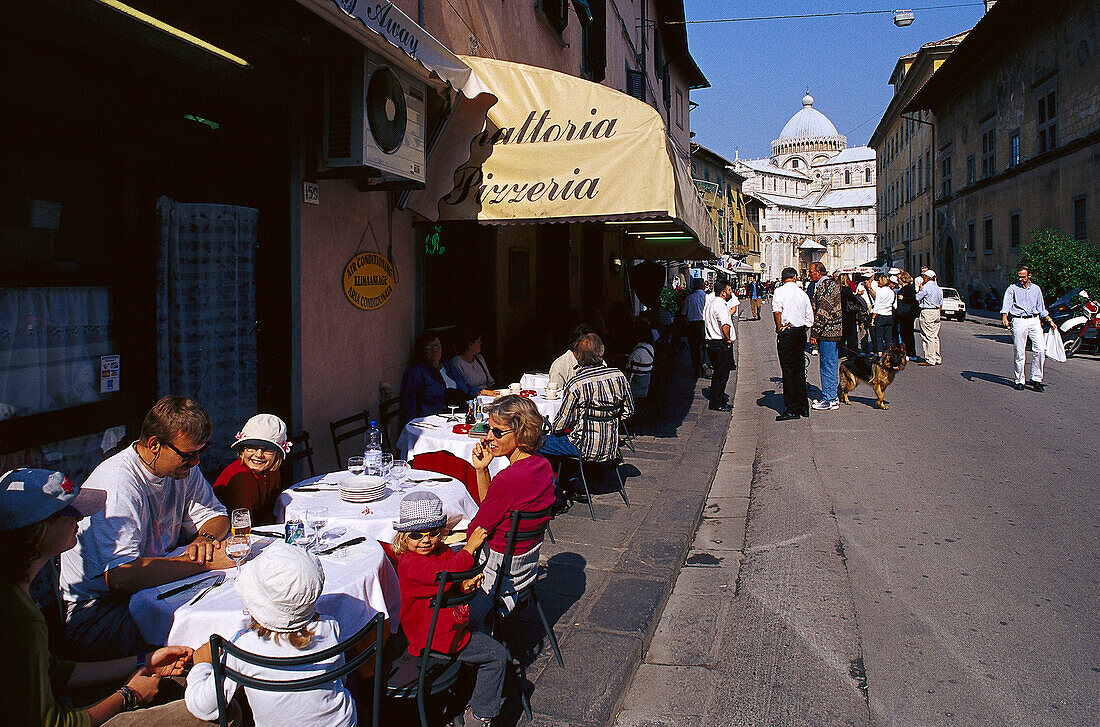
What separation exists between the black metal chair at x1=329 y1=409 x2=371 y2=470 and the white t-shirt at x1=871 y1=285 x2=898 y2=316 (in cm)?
1097

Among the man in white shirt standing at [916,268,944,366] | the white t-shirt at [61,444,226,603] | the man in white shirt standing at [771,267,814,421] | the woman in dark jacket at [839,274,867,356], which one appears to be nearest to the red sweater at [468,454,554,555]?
the white t-shirt at [61,444,226,603]

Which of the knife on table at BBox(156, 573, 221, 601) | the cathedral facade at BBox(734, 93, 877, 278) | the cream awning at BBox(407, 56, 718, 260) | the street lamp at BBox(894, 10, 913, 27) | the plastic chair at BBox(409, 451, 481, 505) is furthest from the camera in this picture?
the cathedral facade at BBox(734, 93, 877, 278)

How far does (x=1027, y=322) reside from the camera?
11.0 meters

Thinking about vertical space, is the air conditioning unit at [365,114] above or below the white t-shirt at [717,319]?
above

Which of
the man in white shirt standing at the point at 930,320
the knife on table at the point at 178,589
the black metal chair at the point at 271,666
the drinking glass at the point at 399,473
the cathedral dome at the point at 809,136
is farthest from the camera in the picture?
the cathedral dome at the point at 809,136

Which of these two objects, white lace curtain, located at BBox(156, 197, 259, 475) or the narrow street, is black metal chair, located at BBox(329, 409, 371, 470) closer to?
white lace curtain, located at BBox(156, 197, 259, 475)

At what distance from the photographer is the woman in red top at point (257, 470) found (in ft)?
11.7

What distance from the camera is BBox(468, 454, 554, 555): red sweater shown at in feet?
10.9

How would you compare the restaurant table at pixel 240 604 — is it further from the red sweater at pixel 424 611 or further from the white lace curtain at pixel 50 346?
the white lace curtain at pixel 50 346

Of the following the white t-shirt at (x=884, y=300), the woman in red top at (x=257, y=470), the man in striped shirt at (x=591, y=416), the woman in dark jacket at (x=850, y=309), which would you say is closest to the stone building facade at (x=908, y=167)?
the white t-shirt at (x=884, y=300)

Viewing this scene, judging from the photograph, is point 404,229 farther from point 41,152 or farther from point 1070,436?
point 1070,436

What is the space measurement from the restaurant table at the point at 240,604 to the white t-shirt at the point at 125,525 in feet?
0.71

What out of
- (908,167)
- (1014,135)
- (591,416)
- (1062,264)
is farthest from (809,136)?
(591,416)

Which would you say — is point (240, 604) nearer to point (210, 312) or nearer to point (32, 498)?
point (32, 498)
